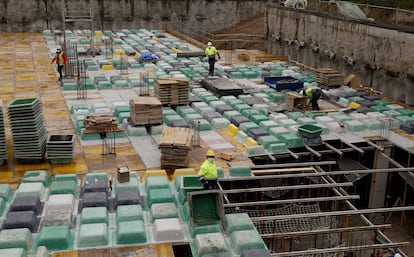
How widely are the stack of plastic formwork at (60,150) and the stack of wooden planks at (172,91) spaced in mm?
6113

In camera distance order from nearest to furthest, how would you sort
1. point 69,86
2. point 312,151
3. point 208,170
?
1. point 208,170
2. point 312,151
3. point 69,86

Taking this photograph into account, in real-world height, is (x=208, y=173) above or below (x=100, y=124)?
above

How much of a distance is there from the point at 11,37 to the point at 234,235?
35090 millimetres

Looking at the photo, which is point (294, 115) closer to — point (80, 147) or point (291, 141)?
point (291, 141)

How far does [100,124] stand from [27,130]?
11.2 feet

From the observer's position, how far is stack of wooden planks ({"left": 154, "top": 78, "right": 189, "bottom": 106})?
21812 mm

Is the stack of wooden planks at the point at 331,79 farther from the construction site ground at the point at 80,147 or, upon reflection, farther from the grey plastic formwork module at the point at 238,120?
the grey plastic formwork module at the point at 238,120

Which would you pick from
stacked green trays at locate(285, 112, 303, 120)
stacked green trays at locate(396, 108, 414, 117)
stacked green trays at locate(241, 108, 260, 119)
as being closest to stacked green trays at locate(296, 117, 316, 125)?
stacked green trays at locate(285, 112, 303, 120)

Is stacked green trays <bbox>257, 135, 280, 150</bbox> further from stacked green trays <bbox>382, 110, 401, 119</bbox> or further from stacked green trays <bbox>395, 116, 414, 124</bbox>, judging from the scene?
stacked green trays <bbox>382, 110, 401, 119</bbox>

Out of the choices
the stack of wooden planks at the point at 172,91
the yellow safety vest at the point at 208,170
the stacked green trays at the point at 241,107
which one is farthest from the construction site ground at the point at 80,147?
the stack of wooden planks at the point at 172,91

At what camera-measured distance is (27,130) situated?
51.9 ft

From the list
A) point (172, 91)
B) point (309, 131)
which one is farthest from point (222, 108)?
point (309, 131)

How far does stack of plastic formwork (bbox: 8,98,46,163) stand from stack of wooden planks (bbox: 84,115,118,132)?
242 cm

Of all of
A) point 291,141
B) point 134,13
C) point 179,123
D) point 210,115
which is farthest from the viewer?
point 134,13
